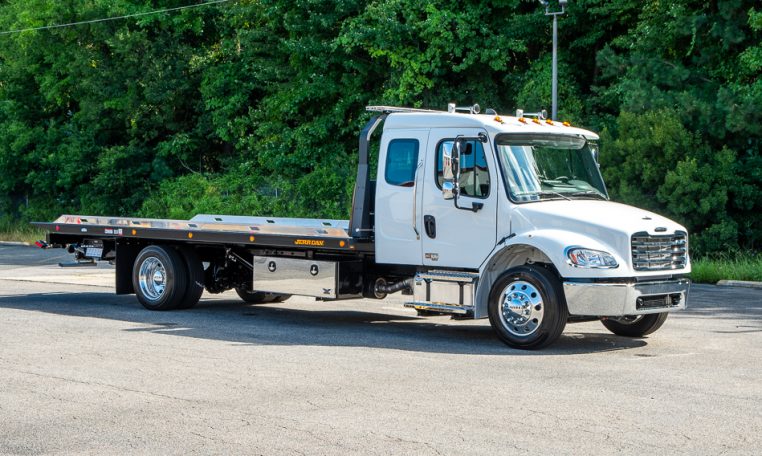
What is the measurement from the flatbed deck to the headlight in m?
2.92

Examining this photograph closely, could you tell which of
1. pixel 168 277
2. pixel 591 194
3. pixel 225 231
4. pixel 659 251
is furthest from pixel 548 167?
pixel 168 277

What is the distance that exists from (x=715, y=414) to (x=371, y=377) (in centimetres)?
319

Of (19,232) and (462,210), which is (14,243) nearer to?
(19,232)

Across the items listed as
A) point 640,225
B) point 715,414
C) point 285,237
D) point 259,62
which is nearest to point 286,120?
point 259,62

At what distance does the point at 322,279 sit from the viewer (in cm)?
1413

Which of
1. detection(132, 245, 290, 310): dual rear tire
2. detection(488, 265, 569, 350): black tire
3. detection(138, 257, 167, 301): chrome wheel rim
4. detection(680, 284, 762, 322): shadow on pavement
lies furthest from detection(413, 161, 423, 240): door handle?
detection(680, 284, 762, 322): shadow on pavement

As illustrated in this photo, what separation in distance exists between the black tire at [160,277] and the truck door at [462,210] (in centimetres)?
428

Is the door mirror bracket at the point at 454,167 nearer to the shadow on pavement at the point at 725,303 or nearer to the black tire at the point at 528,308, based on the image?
the black tire at the point at 528,308

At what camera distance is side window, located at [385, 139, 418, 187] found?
13.4 meters

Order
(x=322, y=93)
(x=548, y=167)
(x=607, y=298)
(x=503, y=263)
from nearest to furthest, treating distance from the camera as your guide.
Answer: (x=607, y=298), (x=503, y=263), (x=548, y=167), (x=322, y=93)

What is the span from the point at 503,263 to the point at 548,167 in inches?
49.7

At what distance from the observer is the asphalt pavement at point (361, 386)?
25.6 feet

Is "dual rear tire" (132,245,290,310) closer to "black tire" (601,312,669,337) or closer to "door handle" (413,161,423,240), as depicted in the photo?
"door handle" (413,161,423,240)

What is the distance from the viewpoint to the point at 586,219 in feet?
39.5
